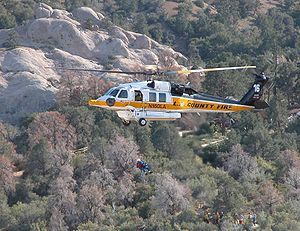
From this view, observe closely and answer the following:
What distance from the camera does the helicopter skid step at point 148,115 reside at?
34.3m

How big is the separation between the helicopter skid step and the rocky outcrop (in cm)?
4834

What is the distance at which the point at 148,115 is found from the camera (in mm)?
34438

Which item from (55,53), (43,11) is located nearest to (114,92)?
(55,53)

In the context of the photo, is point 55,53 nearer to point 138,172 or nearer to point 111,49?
point 111,49

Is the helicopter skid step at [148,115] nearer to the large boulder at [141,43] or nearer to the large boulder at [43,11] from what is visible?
the large boulder at [141,43]

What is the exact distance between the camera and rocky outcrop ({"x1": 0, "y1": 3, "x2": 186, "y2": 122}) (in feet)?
276

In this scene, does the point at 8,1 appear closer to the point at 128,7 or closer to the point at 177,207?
the point at 128,7

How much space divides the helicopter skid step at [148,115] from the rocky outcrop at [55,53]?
4834 cm

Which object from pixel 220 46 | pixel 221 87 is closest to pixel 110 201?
pixel 221 87

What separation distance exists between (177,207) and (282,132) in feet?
57.5

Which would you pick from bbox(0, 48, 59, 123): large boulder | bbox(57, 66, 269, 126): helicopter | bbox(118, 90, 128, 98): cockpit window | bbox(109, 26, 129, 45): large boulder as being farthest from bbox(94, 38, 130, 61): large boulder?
bbox(118, 90, 128, 98): cockpit window

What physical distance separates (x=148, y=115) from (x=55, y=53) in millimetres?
61771

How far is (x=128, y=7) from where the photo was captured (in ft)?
433

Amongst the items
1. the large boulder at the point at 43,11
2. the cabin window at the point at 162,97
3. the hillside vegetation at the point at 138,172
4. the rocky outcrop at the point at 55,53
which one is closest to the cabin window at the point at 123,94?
the cabin window at the point at 162,97
